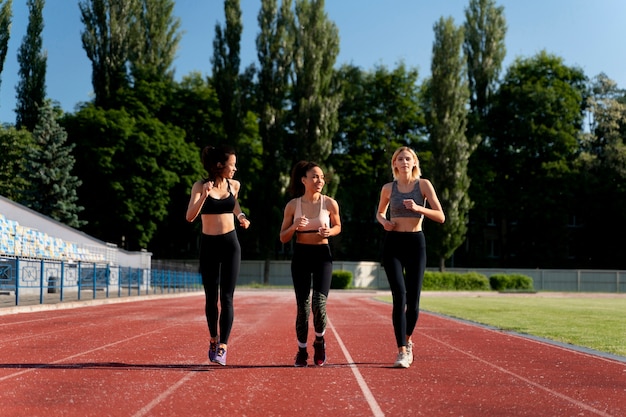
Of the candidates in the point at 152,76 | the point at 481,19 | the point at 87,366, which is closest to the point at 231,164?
the point at 87,366

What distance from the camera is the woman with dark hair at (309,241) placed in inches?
267

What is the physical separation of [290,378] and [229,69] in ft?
152

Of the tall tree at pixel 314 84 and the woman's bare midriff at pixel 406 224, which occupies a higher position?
the tall tree at pixel 314 84

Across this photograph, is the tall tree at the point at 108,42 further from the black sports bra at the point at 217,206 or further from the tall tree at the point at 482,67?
the black sports bra at the point at 217,206

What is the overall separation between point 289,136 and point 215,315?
4389cm

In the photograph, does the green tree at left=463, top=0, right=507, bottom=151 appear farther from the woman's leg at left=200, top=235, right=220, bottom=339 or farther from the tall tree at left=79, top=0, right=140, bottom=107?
the woman's leg at left=200, top=235, right=220, bottom=339

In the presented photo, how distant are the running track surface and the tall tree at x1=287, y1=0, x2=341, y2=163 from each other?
3829 centimetres

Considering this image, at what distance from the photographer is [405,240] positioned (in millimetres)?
6906

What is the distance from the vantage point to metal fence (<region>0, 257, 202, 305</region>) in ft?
57.7

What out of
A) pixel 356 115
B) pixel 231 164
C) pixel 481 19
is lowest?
pixel 231 164

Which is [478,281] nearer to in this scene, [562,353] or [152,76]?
[152,76]

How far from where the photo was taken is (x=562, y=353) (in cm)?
895

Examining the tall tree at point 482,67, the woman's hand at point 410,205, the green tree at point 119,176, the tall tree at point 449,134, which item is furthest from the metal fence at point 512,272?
the woman's hand at point 410,205

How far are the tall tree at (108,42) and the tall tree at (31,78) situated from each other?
394 centimetres
